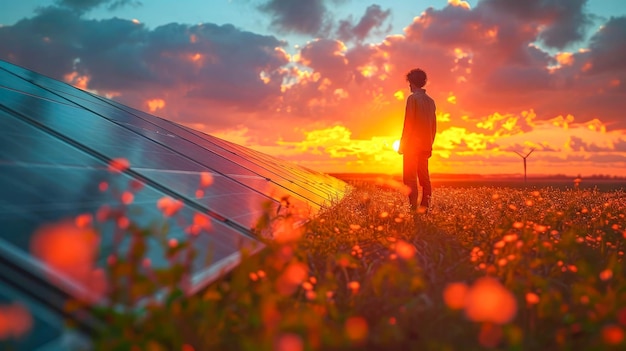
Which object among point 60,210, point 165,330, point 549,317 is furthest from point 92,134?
point 549,317

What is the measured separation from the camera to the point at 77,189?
3350 mm

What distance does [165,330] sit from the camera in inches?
86.9

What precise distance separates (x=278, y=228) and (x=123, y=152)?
168cm

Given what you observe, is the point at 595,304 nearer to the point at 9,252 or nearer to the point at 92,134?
the point at 9,252

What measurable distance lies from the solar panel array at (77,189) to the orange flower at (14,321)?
4 cm

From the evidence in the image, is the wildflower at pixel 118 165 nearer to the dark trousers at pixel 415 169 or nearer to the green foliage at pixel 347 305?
the green foliage at pixel 347 305

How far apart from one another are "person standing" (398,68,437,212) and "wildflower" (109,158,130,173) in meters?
5.76

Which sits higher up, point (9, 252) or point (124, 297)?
point (9, 252)

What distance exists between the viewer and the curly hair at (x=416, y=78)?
9.68 metres

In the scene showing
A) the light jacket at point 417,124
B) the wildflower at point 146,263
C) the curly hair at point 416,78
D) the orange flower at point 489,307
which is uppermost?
the curly hair at point 416,78

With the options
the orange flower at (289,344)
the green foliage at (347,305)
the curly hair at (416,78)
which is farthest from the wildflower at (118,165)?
the curly hair at (416,78)

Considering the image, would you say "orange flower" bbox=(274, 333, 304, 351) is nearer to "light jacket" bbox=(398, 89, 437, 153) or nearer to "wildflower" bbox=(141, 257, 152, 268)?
"wildflower" bbox=(141, 257, 152, 268)

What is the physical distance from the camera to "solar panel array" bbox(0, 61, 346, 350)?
217 centimetres

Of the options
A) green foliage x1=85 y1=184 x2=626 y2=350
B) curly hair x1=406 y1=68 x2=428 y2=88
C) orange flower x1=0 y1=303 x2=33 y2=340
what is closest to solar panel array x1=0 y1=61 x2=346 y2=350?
orange flower x1=0 y1=303 x2=33 y2=340
